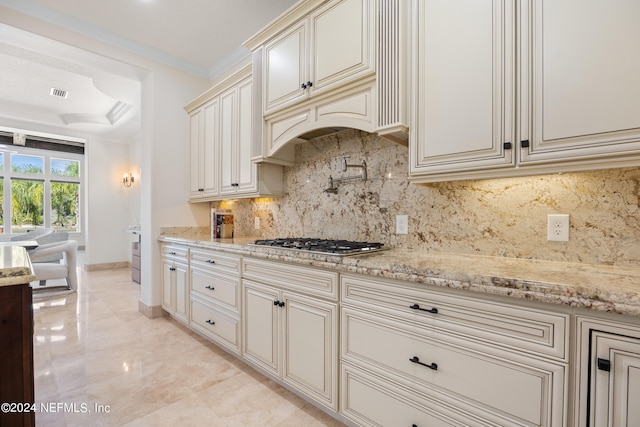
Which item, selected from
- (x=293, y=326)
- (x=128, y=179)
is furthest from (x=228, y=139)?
(x=128, y=179)

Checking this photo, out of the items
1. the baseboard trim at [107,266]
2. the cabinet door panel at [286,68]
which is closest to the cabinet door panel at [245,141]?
the cabinet door panel at [286,68]

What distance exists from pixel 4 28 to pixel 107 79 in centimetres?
115

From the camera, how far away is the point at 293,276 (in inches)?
71.4

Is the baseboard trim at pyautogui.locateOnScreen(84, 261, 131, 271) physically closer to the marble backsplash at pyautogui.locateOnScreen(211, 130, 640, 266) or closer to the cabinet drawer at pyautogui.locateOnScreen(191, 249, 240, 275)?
the cabinet drawer at pyautogui.locateOnScreen(191, 249, 240, 275)

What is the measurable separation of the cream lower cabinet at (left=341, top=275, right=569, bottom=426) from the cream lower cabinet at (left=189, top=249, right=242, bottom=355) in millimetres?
1070

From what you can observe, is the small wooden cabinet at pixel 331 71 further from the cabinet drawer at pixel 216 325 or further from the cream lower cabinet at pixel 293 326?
the cabinet drawer at pixel 216 325

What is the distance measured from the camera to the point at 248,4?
261cm

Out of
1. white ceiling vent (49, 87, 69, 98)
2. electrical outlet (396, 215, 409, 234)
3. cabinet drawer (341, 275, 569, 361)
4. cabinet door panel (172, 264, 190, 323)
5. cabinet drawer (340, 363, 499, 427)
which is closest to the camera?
cabinet drawer (341, 275, 569, 361)

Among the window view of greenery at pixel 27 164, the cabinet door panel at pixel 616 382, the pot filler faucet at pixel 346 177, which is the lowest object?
the cabinet door panel at pixel 616 382

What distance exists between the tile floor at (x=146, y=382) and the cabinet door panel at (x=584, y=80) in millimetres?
1803

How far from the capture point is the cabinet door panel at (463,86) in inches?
51.4

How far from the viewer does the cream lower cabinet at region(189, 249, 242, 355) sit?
231 cm

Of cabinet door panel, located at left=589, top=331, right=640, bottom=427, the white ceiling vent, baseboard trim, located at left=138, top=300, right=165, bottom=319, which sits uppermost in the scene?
the white ceiling vent

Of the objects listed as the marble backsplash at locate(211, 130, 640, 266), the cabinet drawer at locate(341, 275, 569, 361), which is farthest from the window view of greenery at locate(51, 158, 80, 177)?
the cabinet drawer at locate(341, 275, 569, 361)
